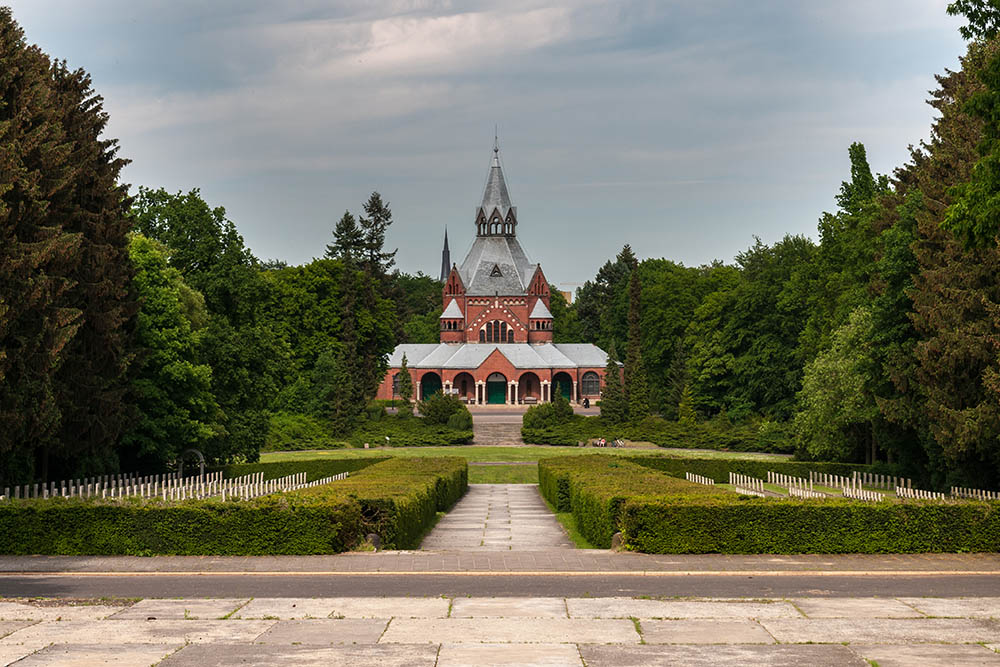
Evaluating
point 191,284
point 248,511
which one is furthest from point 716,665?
point 191,284

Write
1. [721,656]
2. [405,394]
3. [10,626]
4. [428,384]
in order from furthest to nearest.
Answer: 1. [428,384]
2. [405,394]
3. [10,626]
4. [721,656]

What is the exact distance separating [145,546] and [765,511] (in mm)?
10974

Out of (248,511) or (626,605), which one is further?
(248,511)

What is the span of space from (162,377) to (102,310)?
669 centimetres

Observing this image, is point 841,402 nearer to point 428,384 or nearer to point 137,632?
point 137,632

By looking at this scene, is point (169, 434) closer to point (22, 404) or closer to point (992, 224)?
point (22, 404)

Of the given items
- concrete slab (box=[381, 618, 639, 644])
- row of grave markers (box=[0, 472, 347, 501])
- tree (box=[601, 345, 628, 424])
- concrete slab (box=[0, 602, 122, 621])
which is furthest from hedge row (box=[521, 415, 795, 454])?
concrete slab (box=[0, 602, 122, 621])

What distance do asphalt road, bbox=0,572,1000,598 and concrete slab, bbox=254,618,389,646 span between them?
214 centimetres

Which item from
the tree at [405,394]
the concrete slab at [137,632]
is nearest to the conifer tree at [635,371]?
the tree at [405,394]

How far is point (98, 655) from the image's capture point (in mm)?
11258

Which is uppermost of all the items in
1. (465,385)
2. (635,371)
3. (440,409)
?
(635,371)

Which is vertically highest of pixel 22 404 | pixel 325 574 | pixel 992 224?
pixel 992 224

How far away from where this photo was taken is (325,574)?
56.1ft

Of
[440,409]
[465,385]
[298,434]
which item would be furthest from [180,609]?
[465,385]
